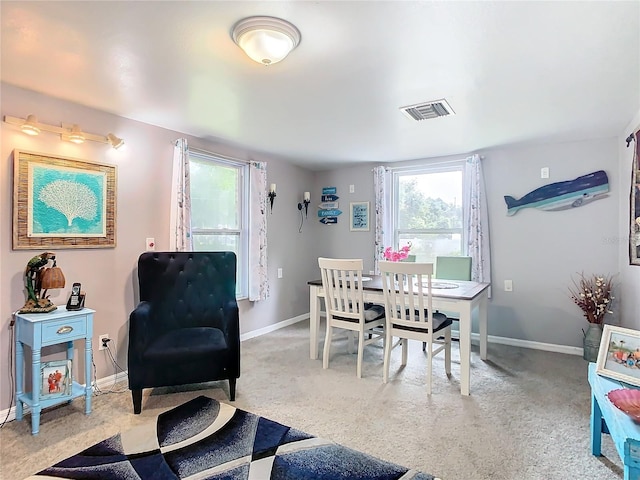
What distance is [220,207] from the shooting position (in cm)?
402

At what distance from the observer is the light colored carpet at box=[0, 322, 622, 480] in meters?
1.94

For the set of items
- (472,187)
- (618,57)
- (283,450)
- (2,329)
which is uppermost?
(618,57)

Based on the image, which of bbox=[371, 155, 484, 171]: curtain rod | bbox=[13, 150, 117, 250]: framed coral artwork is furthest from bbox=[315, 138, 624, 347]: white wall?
bbox=[13, 150, 117, 250]: framed coral artwork

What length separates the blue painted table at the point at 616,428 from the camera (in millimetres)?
Result: 1384

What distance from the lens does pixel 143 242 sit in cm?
318

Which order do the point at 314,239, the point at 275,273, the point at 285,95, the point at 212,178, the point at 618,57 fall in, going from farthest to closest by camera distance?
the point at 314,239
the point at 275,273
the point at 212,178
the point at 285,95
the point at 618,57

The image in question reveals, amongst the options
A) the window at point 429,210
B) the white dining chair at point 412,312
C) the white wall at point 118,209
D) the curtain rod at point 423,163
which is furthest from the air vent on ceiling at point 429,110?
the white wall at point 118,209

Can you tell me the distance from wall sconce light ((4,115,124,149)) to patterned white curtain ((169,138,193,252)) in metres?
Answer: 0.55

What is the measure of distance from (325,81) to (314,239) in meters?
3.29

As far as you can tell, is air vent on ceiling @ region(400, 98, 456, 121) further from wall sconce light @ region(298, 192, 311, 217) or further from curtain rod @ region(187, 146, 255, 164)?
wall sconce light @ region(298, 192, 311, 217)

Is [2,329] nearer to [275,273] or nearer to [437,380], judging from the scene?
[275,273]

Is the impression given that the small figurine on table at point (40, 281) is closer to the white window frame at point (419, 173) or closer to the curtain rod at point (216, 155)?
the curtain rod at point (216, 155)

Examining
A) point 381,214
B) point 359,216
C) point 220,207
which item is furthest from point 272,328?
point 381,214

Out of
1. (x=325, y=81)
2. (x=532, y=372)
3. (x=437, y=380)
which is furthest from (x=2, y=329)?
(x=532, y=372)
